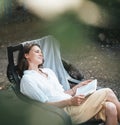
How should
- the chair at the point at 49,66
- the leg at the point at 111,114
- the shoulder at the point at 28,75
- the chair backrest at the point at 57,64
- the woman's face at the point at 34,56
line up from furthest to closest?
the chair backrest at the point at 57,64
the woman's face at the point at 34,56
the shoulder at the point at 28,75
the leg at the point at 111,114
the chair at the point at 49,66

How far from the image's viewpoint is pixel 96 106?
244 centimetres

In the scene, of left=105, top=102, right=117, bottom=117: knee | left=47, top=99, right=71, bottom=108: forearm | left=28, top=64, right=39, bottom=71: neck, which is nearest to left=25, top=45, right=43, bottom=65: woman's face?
left=28, top=64, right=39, bottom=71: neck

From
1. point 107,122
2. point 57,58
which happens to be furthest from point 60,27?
point 57,58

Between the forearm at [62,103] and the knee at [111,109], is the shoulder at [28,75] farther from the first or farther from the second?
the knee at [111,109]

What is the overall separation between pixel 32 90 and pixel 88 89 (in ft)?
1.32

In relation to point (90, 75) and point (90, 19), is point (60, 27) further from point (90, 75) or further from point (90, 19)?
point (90, 75)

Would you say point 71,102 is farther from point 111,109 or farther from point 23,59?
point 23,59

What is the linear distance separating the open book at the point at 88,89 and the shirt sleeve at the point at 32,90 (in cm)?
27

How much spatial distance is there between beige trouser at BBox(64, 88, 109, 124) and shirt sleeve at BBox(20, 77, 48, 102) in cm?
19

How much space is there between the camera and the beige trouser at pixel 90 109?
242 centimetres

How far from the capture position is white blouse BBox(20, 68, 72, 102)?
8.03 ft

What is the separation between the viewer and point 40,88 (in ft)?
8.18

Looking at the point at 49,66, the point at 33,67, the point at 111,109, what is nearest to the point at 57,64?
the point at 49,66

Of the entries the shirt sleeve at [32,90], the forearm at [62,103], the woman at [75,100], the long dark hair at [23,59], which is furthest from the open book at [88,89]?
the long dark hair at [23,59]
